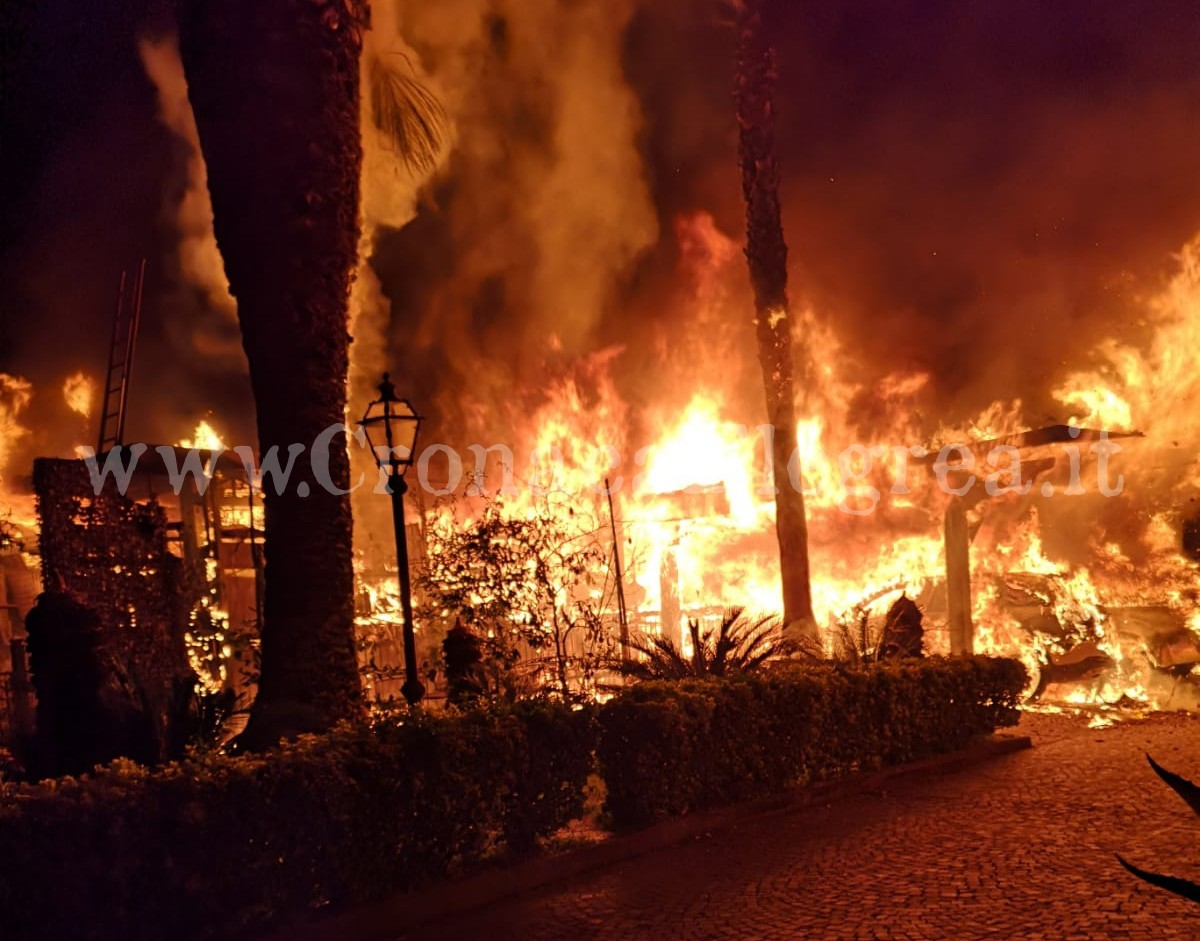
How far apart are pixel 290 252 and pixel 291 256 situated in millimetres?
34

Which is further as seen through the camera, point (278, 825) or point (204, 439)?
point (204, 439)

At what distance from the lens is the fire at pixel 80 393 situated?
21.8 m

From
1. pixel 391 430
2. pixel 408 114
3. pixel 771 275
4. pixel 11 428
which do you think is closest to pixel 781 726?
pixel 391 430

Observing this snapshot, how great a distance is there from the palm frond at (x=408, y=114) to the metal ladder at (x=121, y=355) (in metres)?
5.68

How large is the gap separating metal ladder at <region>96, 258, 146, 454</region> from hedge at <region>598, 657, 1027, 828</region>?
912 centimetres

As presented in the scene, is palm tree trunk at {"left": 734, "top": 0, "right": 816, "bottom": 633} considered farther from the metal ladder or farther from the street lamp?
the metal ladder

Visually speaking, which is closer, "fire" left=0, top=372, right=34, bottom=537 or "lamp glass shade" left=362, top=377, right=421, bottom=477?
"lamp glass shade" left=362, top=377, right=421, bottom=477

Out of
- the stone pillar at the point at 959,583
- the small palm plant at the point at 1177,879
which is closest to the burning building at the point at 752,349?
the stone pillar at the point at 959,583

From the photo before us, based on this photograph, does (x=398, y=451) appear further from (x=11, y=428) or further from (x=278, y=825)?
(x=11, y=428)

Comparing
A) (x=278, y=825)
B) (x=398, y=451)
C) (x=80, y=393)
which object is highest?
(x=80, y=393)

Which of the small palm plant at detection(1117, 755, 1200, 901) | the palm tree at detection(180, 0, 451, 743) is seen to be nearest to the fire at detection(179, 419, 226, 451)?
the palm tree at detection(180, 0, 451, 743)

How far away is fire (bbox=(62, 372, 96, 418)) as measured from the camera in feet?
71.6

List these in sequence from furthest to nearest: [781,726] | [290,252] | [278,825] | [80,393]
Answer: [80,393], [781,726], [290,252], [278,825]

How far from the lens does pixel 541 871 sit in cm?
730
